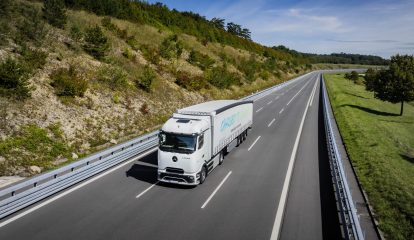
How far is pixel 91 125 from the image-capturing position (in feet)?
72.1

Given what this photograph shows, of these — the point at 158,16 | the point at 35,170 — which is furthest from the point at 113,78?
the point at 158,16

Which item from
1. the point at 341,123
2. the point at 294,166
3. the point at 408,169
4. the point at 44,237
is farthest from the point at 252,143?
the point at 44,237

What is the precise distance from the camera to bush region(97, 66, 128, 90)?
28312 millimetres

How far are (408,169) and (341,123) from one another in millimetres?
11290

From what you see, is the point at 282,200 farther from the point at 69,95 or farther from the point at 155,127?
the point at 69,95

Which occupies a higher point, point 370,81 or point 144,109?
point 370,81

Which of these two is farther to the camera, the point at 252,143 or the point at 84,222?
the point at 252,143

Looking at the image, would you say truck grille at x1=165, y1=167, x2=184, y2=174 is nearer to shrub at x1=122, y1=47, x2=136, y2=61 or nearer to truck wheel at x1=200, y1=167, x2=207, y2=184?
truck wheel at x1=200, y1=167, x2=207, y2=184

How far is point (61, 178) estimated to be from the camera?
44.5 ft

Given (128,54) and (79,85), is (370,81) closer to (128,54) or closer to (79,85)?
(128,54)

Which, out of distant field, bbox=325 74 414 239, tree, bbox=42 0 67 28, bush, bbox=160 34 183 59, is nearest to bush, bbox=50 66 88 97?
tree, bbox=42 0 67 28

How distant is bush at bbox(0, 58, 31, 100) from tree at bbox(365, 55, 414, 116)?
46.6 metres

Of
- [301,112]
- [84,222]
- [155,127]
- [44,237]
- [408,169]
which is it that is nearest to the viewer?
[44,237]

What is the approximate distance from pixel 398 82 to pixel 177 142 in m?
44.2
